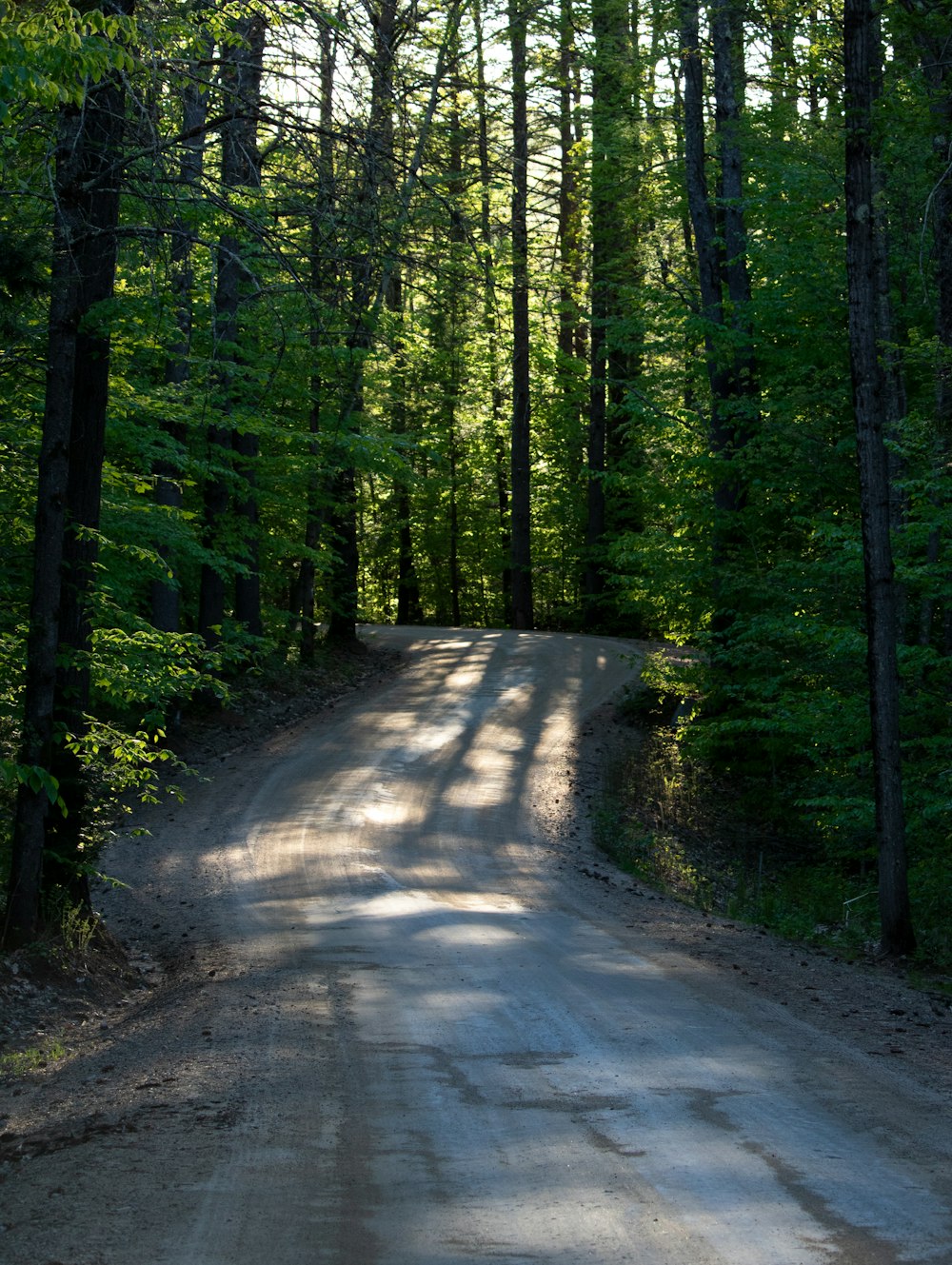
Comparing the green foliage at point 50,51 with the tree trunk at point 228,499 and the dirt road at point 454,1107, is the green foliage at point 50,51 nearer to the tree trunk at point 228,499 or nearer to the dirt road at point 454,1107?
the dirt road at point 454,1107

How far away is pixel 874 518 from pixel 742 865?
281 inches

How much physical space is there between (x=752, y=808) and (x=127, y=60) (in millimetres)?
15830

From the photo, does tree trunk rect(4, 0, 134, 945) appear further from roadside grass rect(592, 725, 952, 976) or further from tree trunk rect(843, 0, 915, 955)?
roadside grass rect(592, 725, 952, 976)

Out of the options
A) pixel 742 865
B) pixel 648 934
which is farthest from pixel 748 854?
pixel 648 934

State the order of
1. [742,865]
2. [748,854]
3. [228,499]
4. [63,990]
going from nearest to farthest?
[63,990] < [742,865] < [748,854] < [228,499]

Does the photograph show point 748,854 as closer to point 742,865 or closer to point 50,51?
point 742,865

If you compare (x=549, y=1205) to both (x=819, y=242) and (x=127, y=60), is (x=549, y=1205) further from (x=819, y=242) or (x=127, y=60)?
(x=819, y=242)

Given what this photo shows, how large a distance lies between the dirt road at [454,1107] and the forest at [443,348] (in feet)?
6.17

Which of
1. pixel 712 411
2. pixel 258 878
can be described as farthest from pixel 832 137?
pixel 258 878

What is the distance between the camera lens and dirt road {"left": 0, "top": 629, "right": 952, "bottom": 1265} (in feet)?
14.5

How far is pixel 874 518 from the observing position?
1066cm

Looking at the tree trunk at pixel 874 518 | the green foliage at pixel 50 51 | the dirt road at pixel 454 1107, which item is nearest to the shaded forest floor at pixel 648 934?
the dirt road at pixel 454 1107

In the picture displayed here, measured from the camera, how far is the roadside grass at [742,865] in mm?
12125

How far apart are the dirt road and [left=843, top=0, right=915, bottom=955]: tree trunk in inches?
94.4
